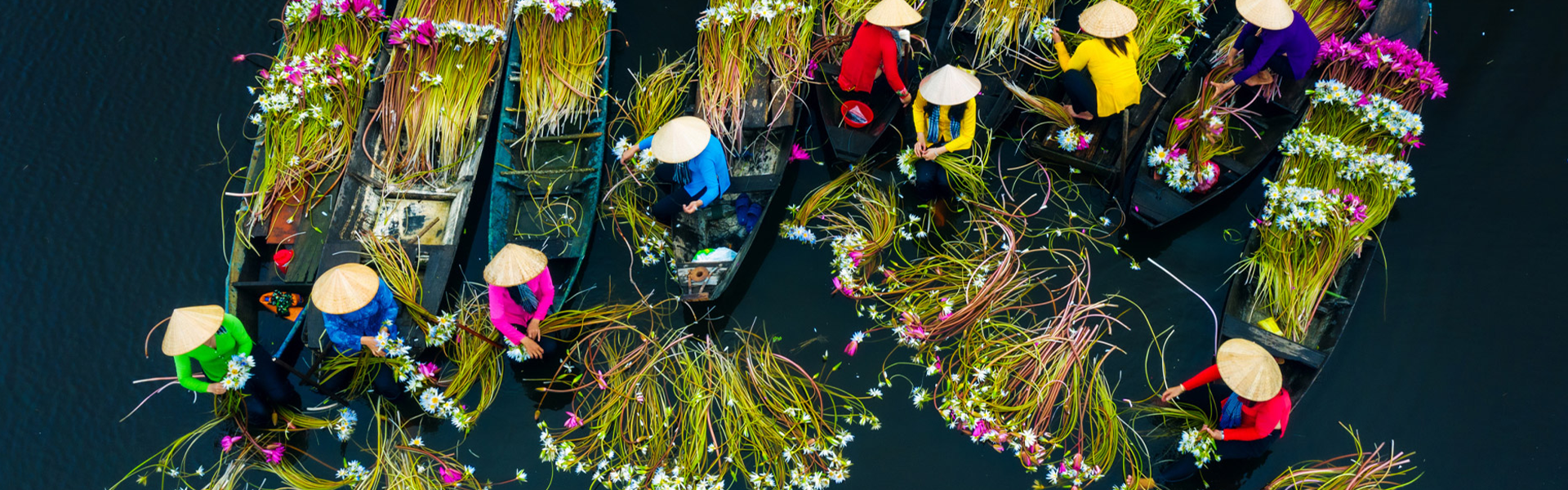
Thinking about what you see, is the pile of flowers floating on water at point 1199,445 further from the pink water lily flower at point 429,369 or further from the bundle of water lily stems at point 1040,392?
the pink water lily flower at point 429,369

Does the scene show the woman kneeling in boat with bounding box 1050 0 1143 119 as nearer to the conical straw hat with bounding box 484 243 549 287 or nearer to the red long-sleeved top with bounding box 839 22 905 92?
the red long-sleeved top with bounding box 839 22 905 92

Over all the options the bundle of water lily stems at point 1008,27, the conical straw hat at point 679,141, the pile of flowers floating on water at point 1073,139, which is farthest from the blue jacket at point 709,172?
the pile of flowers floating on water at point 1073,139

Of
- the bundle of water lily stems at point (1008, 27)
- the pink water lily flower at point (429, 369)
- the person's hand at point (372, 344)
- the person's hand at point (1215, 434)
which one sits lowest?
the person's hand at point (1215, 434)

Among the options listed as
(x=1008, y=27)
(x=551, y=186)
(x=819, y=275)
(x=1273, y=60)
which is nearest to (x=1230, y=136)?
(x=1273, y=60)

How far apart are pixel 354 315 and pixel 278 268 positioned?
120 centimetres

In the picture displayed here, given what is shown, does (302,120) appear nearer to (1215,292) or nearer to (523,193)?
(523,193)

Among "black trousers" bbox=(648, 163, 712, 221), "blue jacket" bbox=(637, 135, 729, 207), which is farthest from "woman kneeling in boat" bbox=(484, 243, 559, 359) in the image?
"blue jacket" bbox=(637, 135, 729, 207)

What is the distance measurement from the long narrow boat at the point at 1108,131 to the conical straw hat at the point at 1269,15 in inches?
32.0

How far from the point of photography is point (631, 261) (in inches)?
252

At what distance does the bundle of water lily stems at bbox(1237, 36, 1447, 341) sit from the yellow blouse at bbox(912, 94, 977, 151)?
2.12 metres

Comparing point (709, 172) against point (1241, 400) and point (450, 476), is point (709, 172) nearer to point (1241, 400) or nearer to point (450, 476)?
point (450, 476)

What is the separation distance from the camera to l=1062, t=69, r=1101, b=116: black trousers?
20.0ft

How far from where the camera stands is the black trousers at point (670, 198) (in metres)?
5.82

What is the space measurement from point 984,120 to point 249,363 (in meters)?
5.41
